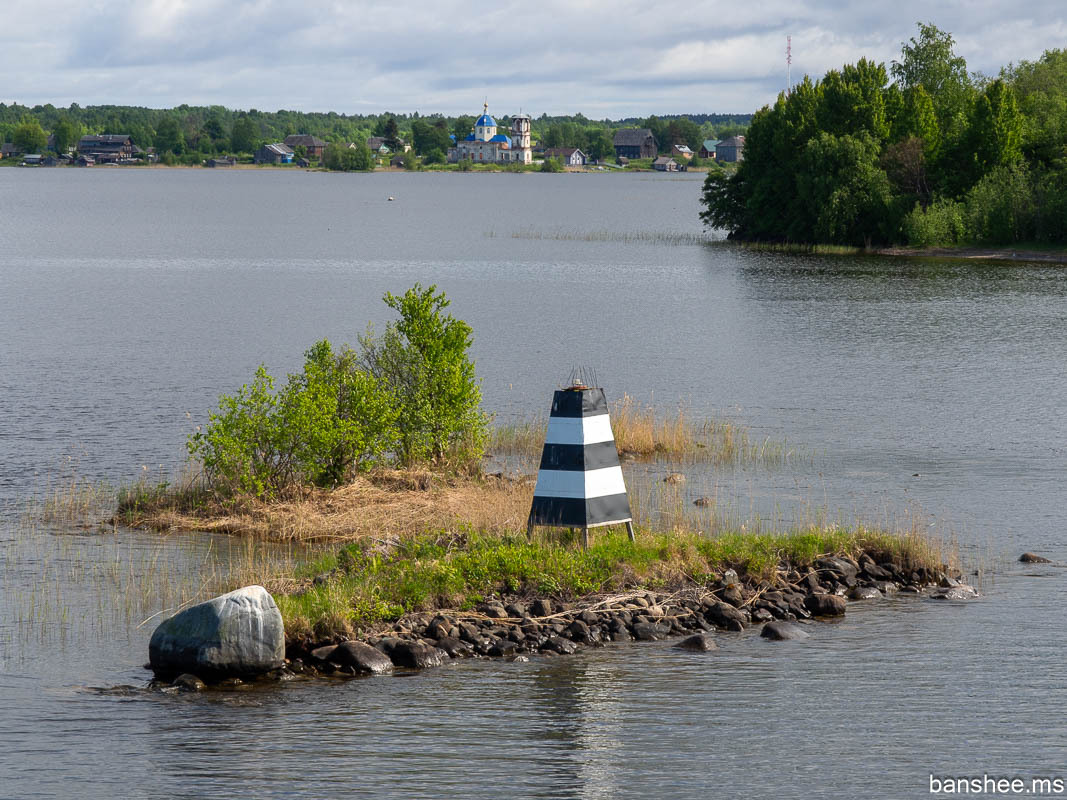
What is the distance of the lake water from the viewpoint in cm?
1098

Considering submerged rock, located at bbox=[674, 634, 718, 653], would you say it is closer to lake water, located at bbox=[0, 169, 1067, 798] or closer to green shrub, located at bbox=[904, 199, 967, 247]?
lake water, located at bbox=[0, 169, 1067, 798]

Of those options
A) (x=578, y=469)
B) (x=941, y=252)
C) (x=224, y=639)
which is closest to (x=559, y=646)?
(x=578, y=469)

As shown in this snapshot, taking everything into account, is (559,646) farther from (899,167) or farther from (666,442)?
(899,167)

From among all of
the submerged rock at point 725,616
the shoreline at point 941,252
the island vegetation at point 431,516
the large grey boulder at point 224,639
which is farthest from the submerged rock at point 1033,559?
the shoreline at point 941,252

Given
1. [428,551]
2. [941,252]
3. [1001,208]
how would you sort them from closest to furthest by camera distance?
[428,551], [1001,208], [941,252]

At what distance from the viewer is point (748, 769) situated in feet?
35.9

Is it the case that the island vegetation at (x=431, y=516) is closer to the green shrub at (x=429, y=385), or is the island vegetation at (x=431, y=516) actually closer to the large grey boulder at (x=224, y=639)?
the green shrub at (x=429, y=385)

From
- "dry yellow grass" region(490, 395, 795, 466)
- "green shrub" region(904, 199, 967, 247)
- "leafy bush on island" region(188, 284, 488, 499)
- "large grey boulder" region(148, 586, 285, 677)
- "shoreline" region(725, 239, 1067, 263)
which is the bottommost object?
"dry yellow grass" region(490, 395, 795, 466)

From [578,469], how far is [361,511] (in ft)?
16.5

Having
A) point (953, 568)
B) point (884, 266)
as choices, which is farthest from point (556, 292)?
point (953, 568)

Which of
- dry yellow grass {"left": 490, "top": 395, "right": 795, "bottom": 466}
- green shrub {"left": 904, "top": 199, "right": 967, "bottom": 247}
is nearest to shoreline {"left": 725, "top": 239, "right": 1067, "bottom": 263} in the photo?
green shrub {"left": 904, "top": 199, "right": 967, "bottom": 247}

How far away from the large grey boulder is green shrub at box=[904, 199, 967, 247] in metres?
78.7

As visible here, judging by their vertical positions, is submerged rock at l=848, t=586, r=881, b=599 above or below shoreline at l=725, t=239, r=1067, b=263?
below

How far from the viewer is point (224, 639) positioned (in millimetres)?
12578
